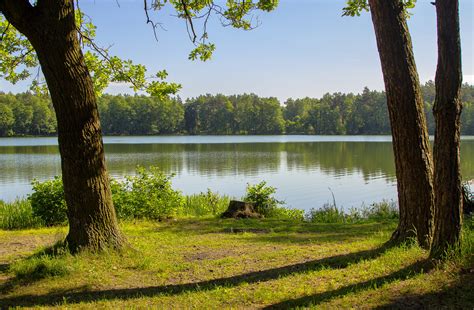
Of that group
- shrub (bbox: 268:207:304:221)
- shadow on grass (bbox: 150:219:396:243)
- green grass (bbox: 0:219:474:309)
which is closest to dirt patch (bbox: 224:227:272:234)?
shadow on grass (bbox: 150:219:396:243)

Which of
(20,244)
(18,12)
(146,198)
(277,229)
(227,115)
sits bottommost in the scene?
(277,229)

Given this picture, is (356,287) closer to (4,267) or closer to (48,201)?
(4,267)

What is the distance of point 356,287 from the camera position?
4.06 metres

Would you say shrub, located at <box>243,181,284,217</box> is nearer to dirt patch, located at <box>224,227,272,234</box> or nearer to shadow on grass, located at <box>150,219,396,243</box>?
shadow on grass, located at <box>150,219,396,243</box>

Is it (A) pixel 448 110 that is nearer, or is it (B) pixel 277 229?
(A) pixel 448 110

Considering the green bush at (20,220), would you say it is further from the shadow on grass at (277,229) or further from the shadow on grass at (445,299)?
the shadow on grass at (445,299)

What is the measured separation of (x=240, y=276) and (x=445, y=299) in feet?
7.15

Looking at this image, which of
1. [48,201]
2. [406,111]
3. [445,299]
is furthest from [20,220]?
[445,299]

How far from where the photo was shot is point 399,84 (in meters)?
5.12

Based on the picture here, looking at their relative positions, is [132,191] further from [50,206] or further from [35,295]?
[35,295]

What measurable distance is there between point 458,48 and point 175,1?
5.74 meters

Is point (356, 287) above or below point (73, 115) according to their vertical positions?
below

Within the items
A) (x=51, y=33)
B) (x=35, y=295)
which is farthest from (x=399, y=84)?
(x=35, y=295)

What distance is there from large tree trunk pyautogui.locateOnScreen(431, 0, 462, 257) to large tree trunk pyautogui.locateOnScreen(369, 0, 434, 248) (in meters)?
0.88
